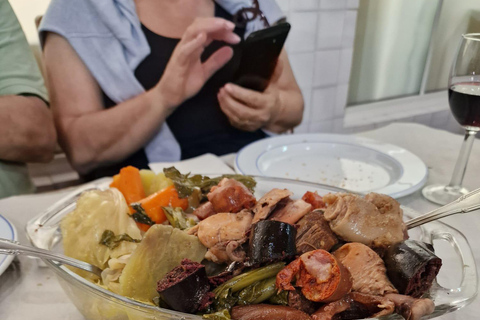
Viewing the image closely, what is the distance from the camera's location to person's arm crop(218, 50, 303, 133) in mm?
1508

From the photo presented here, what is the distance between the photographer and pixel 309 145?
1.31 m

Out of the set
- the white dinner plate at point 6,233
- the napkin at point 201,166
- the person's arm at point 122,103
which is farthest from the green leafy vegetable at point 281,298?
the person's arm at point 122,103

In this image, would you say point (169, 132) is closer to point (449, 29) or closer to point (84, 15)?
point (84, 15)

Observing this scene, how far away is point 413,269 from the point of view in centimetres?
52

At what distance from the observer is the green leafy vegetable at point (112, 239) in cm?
64

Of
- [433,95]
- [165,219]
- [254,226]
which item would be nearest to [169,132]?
[165,219]

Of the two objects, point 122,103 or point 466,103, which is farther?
point 122,103

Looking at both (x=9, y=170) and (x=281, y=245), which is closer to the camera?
(x=281, y=245)

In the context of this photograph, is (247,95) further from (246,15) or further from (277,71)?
(246,15)

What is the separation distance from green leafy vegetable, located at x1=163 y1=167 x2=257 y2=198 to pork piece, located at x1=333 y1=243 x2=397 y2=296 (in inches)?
12.2

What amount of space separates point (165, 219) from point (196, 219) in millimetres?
58

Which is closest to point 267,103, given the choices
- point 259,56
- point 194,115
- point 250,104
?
point 250,104

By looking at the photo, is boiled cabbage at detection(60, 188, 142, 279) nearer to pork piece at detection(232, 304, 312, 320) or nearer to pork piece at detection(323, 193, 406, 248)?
pork piece at detection(232, 304, 312, 320)

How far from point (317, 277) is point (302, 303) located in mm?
44
